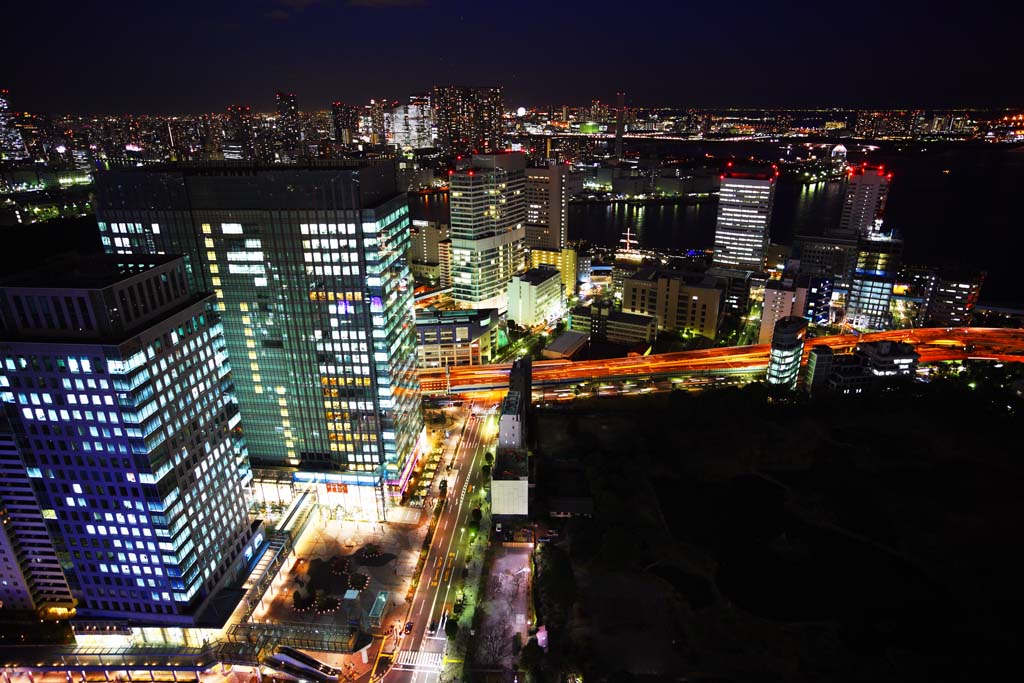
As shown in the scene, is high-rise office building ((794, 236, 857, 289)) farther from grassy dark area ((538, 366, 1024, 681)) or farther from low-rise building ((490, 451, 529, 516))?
low-rise building ((490, 451, 529, 516))

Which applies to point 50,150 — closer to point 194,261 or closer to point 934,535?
point 194,261

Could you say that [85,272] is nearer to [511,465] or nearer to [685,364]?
[511,465]

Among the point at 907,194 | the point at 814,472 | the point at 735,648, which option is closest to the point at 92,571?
the point at 735,648

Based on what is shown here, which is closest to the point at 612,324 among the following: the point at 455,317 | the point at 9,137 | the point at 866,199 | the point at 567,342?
the point at 567,342

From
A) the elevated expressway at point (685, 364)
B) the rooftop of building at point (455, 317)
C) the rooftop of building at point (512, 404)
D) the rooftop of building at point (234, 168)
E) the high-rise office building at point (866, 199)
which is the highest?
the rooftop of building at point (234, 168)

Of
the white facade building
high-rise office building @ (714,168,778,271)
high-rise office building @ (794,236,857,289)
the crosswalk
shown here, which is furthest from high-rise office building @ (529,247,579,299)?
the crosswalk

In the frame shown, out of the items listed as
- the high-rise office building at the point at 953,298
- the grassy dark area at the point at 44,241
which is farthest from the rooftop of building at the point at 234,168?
the high-rise office building at the point at 953,298

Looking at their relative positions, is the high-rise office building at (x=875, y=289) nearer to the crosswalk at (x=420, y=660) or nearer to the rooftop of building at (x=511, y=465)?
the rooftop of building at (x=511, y=465)
